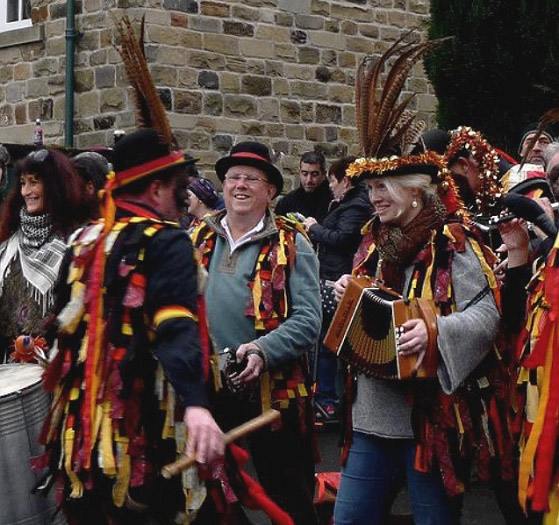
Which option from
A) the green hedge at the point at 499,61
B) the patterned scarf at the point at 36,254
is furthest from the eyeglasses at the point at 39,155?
the green hedge at the point at 499,61

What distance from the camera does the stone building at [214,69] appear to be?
39.6 feet

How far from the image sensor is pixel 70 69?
40.7ft

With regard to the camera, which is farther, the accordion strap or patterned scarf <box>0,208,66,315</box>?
patterned scarf <box>0,208,66,315</box>

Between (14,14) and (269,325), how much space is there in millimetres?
9555

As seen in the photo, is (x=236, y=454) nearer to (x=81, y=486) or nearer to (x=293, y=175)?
(x=81, y=486)

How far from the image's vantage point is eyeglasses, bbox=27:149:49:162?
5488mm

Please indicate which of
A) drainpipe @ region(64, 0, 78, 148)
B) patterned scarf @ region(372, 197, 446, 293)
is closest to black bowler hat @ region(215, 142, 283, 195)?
patterned scarf @ region(372, 197, 446, 293)

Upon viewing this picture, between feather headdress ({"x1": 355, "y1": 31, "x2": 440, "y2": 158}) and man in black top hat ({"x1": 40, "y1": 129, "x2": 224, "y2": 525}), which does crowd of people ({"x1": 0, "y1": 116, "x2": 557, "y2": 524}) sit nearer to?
man in black top hat ({"x1": 40, "y1": 129, "x2": 224, "y2": 525})

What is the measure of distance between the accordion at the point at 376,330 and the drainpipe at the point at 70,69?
8343 mm

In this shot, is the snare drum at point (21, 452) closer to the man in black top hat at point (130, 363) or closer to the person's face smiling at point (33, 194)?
the man in black top hat at point (130, 363)

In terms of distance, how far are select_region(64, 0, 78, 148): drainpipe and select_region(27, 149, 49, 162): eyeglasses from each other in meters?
6.97

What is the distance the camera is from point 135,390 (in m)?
3.76

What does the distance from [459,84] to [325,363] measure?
290 cm

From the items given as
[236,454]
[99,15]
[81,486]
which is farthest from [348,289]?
[99,15]
